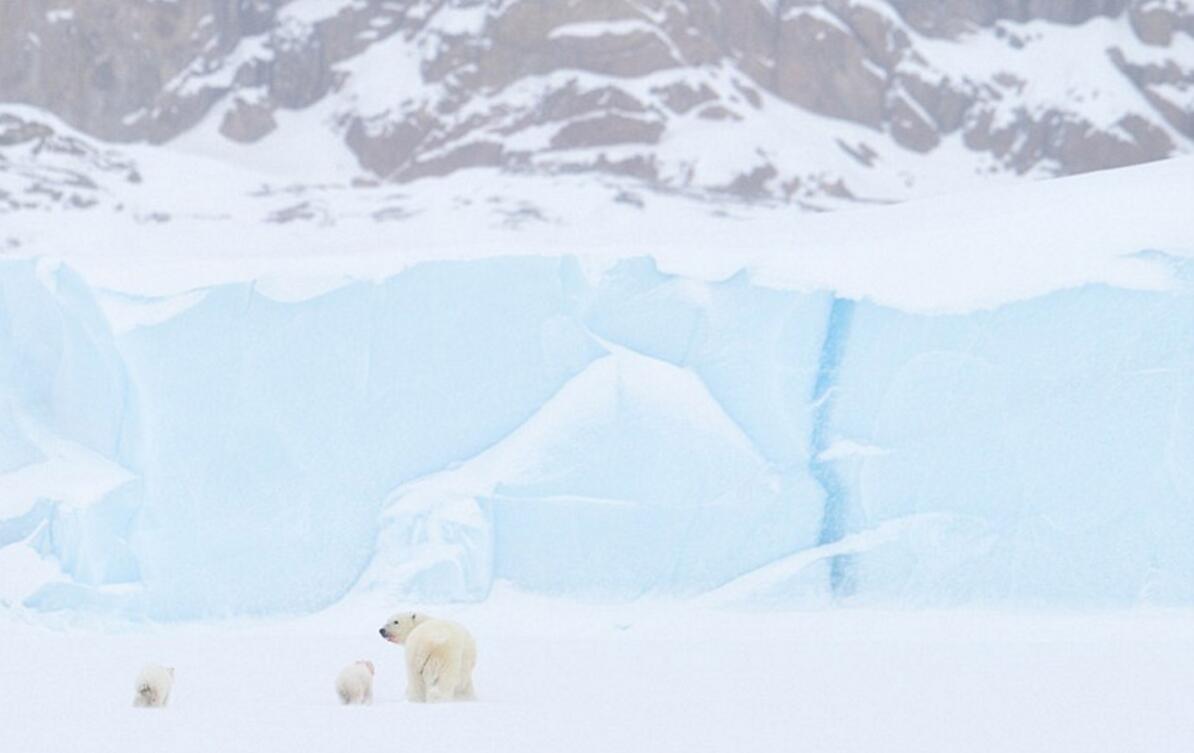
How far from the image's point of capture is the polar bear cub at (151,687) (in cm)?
444

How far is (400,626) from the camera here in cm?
502

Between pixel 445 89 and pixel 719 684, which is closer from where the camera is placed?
pixel 719 684

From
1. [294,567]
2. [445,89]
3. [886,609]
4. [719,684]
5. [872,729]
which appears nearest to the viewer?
[872,729]

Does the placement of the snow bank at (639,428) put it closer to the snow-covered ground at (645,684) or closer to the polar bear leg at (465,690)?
the snow-covered ground at (645,684)

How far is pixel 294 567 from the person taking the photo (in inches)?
291

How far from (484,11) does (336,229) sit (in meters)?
10.3

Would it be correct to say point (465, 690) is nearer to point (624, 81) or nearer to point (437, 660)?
point (437, 660)

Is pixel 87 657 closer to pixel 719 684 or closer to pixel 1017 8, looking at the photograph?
pixel 719 684

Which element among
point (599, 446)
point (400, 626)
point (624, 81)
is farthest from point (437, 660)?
point (624, 81)

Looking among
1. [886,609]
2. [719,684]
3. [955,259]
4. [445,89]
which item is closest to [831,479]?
[886,609]

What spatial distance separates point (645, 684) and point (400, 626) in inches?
32.4

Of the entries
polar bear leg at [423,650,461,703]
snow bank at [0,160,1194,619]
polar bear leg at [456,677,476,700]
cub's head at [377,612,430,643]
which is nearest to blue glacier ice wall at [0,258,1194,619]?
snow bank at [0,160,1194,619]

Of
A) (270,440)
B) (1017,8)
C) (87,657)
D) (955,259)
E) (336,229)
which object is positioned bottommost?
(87,657)

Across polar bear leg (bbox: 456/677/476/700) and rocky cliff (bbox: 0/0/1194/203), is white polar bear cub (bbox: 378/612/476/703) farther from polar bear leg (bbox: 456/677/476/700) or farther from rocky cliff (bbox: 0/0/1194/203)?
rocky cliff (bbox: 0/0/1194/203)
